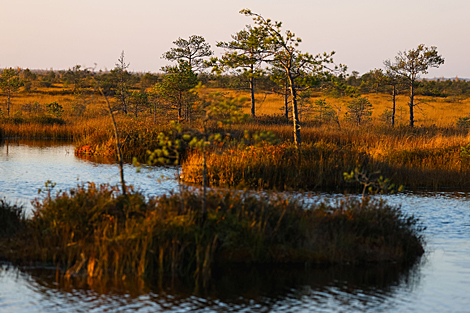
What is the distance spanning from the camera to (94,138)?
2675 cm

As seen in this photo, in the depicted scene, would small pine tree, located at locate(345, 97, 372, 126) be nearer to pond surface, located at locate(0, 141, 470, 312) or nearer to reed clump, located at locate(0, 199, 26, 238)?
pond surface, located at locate(0, 141, 470, 312)

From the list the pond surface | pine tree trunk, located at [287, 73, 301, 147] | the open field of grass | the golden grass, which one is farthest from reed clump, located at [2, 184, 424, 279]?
the golden grass

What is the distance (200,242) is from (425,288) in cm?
381

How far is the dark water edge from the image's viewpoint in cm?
729

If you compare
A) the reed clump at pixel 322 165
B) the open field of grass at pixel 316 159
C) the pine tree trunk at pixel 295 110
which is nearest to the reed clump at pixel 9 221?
the open field of grass at pixel 316 159

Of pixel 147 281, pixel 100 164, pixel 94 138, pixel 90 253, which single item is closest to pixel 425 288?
pixel 147 281

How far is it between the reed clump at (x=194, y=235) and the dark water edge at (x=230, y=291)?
11.6 inches

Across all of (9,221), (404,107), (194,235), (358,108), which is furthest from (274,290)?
(404,107)

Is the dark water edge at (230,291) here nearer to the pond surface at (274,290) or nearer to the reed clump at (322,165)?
the pond surface at (274,290)

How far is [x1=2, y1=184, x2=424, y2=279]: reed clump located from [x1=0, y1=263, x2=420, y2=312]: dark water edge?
29 centimetres

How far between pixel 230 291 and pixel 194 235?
46.3 inches

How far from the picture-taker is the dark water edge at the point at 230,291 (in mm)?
7293

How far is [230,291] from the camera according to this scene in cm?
806

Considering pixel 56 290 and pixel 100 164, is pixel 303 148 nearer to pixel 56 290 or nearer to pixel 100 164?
pixel 100 164
